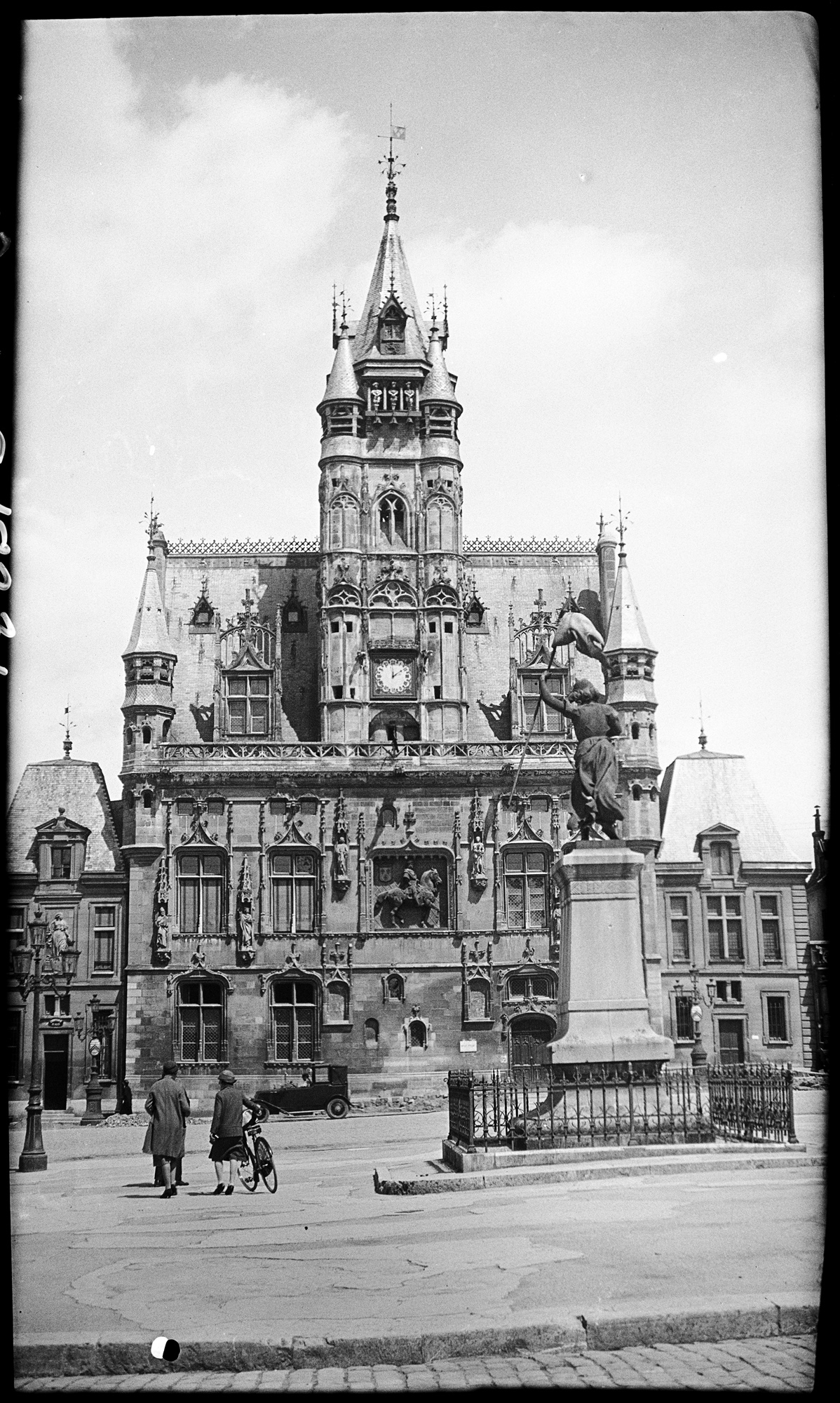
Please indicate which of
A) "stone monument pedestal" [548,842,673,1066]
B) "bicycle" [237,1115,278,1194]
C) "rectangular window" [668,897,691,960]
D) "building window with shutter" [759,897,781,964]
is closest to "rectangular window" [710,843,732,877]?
"rectangular window" [668,897,691,960]

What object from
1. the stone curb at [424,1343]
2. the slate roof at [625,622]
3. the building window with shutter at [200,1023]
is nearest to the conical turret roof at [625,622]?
the slate roof at [625,622]

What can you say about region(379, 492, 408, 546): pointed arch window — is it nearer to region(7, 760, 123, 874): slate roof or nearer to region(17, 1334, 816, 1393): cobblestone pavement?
region(7, 760, 123, 874): slate roof

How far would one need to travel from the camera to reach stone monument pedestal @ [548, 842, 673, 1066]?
56.3 ft

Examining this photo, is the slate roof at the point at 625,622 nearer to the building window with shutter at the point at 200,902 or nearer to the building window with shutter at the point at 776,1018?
the building window with shutter at the point at 776,1018

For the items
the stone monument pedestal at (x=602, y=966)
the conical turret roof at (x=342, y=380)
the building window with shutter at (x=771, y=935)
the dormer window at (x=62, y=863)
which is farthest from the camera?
the conical turret roof at (x=342, y=380)

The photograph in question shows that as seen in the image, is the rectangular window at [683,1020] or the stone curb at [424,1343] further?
the rectangular window at [683,1020]

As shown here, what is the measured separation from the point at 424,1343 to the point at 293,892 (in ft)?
87.8

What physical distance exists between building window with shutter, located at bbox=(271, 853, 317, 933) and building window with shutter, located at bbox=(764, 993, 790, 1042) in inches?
475

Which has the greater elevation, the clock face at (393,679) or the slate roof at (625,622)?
the slate roof at (625,622)

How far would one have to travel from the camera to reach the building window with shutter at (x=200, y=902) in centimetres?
3741

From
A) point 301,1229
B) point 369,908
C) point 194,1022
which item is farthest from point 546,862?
point 301,1229

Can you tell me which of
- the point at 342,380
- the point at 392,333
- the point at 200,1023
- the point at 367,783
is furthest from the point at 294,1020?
the point at 392,333

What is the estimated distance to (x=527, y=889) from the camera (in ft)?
127

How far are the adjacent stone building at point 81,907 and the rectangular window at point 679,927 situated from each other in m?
14.8
